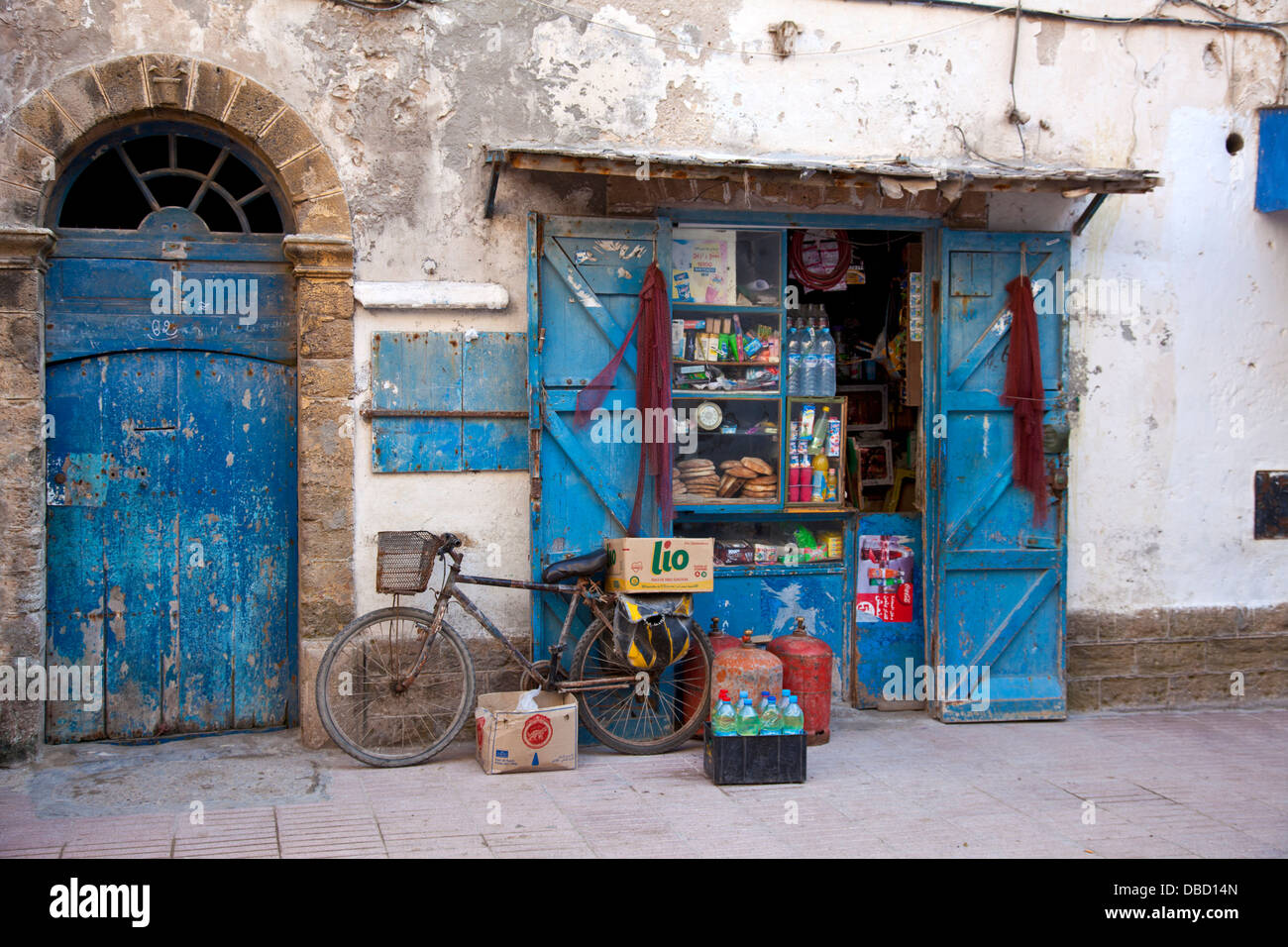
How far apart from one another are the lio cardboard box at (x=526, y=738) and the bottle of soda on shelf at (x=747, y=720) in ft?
2.95

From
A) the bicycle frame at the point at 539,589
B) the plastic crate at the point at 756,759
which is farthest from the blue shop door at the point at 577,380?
the plastic crate at the point at 756,759

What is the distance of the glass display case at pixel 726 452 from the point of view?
7.41 metres

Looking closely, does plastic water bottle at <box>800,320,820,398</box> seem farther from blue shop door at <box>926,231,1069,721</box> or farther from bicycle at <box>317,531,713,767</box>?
bicycle at <box>317,531,713,767</box>

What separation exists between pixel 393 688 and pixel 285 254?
2.48 meters

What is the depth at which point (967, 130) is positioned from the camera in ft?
24.6

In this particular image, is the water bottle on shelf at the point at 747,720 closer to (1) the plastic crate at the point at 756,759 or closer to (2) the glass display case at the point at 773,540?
(1) the plastic crate at the point at 756,759

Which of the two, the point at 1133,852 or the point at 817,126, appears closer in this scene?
the point at 1133,852

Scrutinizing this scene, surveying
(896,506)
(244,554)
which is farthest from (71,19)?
(896,506)

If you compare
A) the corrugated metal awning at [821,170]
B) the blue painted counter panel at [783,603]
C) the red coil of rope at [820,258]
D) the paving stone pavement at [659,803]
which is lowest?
the paving stone pavement at [659,803]

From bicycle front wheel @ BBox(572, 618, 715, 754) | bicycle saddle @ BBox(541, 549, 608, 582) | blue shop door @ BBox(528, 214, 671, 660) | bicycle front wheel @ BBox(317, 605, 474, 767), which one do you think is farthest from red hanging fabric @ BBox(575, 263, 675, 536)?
bicycle front wheel @ BBox(317, 605, 474, 767)

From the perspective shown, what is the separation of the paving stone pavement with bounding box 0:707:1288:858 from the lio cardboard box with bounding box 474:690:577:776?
0.11 meters

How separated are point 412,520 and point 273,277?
1603mm

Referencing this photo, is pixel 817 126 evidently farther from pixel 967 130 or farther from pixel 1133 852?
pixel 1133 852

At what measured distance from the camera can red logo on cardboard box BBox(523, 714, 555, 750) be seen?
6.16 meters
